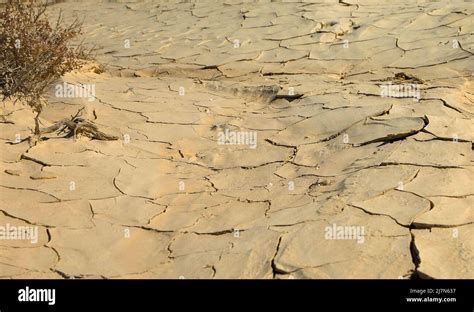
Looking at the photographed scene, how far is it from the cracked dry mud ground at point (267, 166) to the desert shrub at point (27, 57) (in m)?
0.15

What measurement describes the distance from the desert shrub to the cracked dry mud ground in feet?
0.48

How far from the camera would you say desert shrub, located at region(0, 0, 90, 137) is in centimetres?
412

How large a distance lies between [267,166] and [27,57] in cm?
187

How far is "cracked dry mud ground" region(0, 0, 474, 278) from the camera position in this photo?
2.38 meters

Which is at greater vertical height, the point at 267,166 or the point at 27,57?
the point at 27,57

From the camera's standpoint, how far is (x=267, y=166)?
338cm

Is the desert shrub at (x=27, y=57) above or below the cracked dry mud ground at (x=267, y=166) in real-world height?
above

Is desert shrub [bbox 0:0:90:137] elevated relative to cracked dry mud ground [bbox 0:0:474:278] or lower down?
elevated

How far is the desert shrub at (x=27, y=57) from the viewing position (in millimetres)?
4125

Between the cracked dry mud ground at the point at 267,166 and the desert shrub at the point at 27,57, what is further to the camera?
the desert shrub at the point at 27,57

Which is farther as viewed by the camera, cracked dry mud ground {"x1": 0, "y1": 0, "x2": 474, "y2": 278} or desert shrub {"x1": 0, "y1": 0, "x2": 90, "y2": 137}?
desert shrub {"x1": 0, "y1": 0, "x2": 90, "y2": 137}

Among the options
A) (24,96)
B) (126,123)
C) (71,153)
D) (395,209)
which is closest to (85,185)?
(71,153)

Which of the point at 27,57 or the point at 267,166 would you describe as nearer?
the point at 267,166

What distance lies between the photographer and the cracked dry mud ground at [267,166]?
238 centimetres
